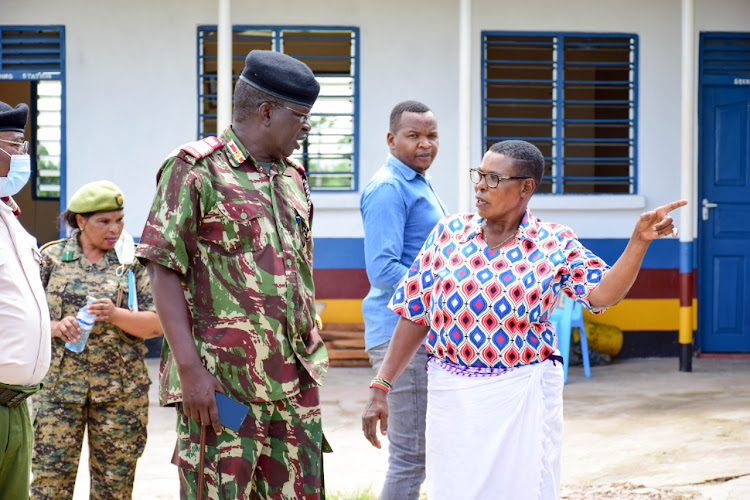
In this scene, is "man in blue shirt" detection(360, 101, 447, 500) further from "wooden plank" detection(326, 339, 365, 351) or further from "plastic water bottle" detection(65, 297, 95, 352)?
"wooden plank" detection(326, 339, 365, 351)

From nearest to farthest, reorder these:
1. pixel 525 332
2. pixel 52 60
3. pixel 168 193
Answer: pixel 168 193
pixel 525 332
pixel 52 60

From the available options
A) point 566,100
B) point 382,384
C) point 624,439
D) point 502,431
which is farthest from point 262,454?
point 566,100

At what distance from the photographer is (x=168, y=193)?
276 cm

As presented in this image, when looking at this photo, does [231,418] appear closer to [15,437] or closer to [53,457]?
[15,437]

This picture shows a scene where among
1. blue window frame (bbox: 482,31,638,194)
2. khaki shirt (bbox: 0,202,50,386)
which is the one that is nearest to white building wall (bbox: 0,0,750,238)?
blue window frame (bbox: 482,31,638,194)

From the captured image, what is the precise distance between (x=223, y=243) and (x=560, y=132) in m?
7.09

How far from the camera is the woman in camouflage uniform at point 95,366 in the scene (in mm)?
3982

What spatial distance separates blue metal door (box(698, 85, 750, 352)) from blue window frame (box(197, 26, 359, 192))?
136 inches

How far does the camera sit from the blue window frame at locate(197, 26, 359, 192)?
30.4 ft

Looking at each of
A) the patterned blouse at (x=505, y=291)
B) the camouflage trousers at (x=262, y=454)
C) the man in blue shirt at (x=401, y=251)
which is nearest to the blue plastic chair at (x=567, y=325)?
the man in blue shirt at (x=401, y=251)

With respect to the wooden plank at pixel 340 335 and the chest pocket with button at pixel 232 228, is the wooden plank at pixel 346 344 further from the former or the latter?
the chest pocket with button at pixel 232 228

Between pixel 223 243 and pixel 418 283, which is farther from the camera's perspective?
pixel 418 283

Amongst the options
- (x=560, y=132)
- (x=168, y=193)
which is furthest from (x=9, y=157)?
(x=560, y=132)

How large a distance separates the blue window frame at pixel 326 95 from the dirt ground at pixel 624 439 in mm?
1995
